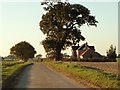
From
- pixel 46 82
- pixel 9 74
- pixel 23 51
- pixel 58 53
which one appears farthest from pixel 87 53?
pixel 46 82

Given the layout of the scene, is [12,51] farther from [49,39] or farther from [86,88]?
[86,88]

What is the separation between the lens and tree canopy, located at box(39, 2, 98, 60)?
250 ft

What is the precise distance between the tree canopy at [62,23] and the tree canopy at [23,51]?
8024cm

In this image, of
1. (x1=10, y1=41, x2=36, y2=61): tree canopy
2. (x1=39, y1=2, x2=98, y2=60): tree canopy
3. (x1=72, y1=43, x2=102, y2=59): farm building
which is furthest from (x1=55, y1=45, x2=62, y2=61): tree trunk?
(x1=10, y1=41, x2=36, y2=61): tree canopy

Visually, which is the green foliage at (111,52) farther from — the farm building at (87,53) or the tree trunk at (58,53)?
the tree trunk at (58,53)

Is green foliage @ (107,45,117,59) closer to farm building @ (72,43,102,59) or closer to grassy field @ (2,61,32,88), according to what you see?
farm building @ (72,43,102,59)

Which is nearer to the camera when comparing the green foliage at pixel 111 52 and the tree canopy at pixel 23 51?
the green foliage at pixel 111 52

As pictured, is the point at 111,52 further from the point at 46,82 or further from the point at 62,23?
the point at 46,82

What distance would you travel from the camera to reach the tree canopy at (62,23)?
3004 inches

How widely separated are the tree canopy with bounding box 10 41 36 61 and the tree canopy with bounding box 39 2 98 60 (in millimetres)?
80243

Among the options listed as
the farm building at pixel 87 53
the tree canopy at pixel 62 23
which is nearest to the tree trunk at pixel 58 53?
the tree canopy at pixel 62 23

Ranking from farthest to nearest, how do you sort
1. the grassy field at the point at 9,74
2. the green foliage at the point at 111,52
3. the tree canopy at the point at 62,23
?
the green foliage at the point at 111,52 → the tree canopy at the point at 62,23 → the grassy field at the point at 9,74

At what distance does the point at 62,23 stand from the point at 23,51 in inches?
3301

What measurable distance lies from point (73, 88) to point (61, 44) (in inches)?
2309
